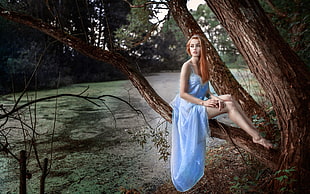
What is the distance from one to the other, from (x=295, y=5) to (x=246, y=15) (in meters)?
1.20

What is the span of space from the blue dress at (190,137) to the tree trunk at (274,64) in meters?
0.49

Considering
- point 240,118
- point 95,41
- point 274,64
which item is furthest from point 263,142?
point 95,41

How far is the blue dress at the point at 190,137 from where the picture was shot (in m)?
2.05

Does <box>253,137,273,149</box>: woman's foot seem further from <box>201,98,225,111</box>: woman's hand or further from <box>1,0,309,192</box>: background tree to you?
<box>201,98,225,111</box>: woman's hand

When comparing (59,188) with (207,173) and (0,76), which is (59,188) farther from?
(0,76)

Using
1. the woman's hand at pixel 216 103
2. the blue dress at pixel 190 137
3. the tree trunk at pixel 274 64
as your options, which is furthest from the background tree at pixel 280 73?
the blue dress at pixel 190 137

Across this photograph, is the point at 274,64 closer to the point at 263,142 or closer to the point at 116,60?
the point at 263,142

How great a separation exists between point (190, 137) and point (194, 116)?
0.19 meters

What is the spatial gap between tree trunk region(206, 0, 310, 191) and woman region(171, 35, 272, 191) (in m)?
0.25

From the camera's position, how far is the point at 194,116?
2.04m

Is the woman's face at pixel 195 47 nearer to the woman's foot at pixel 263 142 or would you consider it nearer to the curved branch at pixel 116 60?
the curved branch at pixel 116 60

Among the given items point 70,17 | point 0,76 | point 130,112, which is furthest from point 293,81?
point 70,17

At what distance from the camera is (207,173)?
2.98m

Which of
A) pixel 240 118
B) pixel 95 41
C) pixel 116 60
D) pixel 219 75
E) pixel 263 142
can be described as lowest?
pixel 263 142
